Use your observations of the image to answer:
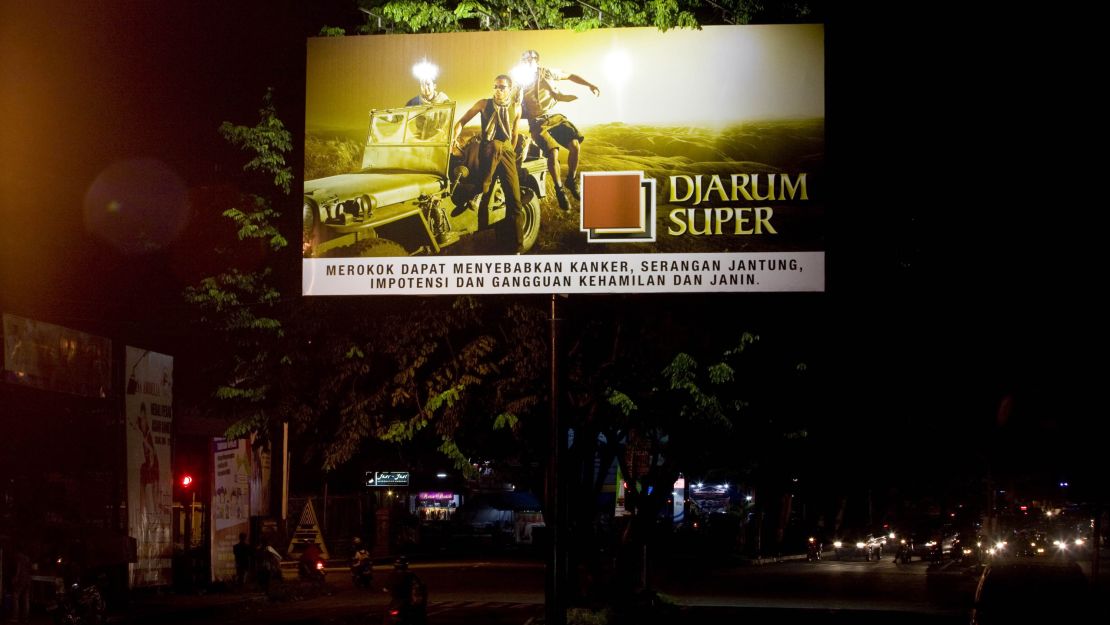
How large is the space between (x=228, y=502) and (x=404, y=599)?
20.1 metres

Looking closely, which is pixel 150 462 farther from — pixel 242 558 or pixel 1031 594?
pixel 1031 594

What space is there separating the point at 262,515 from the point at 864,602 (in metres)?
18.1

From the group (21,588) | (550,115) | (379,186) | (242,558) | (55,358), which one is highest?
(550,115)

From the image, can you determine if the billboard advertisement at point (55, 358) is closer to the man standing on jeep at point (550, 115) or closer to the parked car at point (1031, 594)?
the man standing on jeep at point (550, 115)

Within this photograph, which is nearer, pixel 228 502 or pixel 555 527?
pixel 555 527

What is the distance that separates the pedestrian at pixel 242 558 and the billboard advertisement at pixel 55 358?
24.0 feet

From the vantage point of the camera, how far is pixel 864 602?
29953 millimetres

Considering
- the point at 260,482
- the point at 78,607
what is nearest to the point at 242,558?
the point at 260,482

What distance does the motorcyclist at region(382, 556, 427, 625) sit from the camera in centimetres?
1512

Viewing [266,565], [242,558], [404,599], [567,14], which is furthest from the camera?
[242,558]

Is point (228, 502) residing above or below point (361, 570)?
Result: above

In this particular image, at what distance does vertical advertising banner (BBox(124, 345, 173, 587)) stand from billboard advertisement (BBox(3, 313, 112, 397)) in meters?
1.07

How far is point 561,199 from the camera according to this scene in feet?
40.0

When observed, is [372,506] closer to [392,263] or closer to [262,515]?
[262,515]
